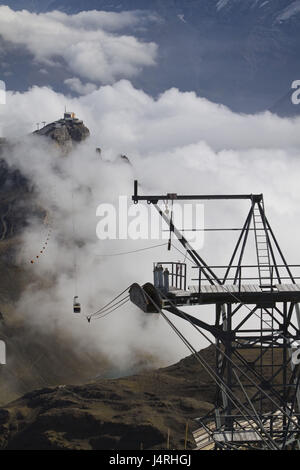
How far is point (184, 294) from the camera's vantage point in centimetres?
2658

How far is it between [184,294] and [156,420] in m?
37.5

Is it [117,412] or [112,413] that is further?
[117,412]

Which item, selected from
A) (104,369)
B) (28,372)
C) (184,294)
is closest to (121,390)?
(184,294)

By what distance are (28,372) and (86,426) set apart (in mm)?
71064

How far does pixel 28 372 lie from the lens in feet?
430

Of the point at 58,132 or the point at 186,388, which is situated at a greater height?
the point at 58,132

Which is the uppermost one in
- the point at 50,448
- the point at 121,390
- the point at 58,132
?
the point at 58,132

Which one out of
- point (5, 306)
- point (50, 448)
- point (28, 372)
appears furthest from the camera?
point (5, 306)

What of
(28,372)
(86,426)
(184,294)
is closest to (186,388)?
(86,426)
